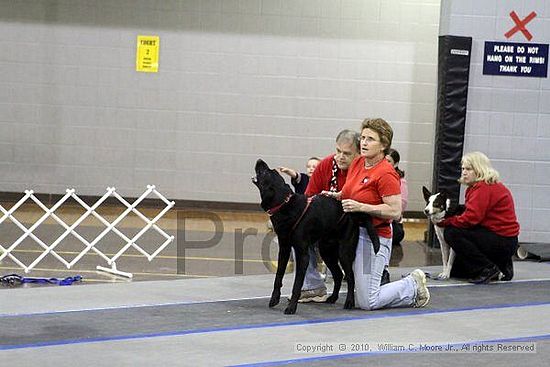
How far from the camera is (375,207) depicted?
5.78m

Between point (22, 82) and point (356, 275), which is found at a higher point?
point (22, 82)

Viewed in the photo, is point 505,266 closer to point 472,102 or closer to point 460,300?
point 460,300

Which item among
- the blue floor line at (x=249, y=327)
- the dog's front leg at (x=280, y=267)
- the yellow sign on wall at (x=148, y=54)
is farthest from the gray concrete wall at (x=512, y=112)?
the dog's front leg at (x=280, y=267)

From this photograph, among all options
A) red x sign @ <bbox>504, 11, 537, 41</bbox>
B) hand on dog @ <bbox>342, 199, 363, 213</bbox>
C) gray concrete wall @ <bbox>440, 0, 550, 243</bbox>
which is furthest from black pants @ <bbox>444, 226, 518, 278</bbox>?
red x sign @ <bbox>504, 11, 537, 41</bbox>

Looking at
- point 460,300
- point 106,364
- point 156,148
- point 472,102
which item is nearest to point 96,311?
point 106,364

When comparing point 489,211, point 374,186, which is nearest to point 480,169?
point 489,211

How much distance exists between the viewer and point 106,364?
14.5ft

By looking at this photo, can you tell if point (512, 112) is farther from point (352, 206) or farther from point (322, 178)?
point (352, 206)

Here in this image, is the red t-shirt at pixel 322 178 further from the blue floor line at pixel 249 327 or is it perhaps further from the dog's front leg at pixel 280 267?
the blue floor line at pixel 249 327

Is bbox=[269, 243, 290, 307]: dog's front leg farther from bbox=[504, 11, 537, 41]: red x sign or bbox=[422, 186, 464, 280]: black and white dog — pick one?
bbox=[504, 11, 537, 41]: red x sign

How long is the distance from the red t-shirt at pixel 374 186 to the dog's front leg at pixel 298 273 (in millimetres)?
476

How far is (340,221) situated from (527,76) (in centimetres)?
455

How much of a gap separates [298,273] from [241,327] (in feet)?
1.83

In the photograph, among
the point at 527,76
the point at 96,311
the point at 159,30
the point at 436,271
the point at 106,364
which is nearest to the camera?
the point at 106,364
